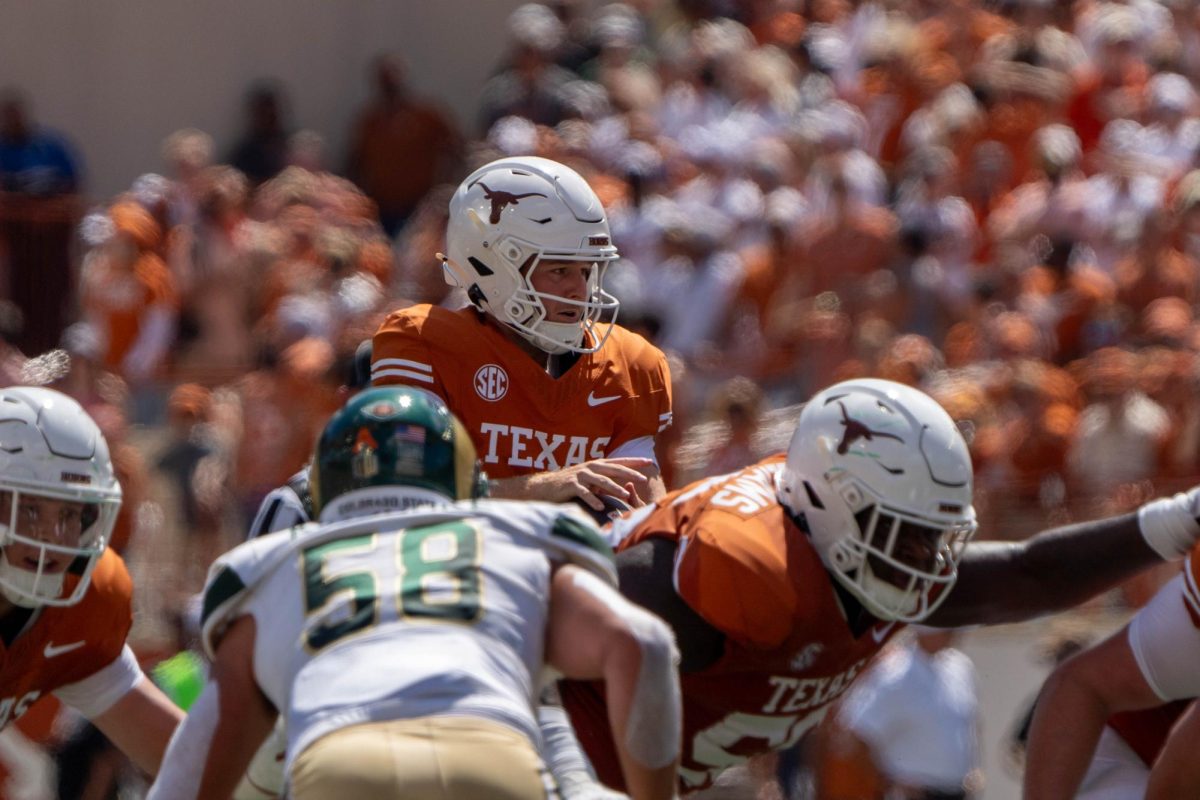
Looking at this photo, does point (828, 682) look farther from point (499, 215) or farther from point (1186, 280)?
point (1186, 280)

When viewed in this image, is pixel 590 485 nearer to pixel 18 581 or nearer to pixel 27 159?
pixel 18 581

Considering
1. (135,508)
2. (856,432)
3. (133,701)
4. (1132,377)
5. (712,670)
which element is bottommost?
(135,508)

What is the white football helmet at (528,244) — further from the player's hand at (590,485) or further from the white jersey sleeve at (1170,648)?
the white jersey sleeve at (1170,648)

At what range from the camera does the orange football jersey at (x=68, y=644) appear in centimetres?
590

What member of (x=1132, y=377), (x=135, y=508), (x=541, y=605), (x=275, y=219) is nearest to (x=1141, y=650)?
(x=541, y=605)

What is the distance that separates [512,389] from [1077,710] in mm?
1747

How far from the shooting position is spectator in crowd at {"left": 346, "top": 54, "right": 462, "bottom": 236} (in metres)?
14.8

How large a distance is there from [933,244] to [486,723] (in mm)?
8193

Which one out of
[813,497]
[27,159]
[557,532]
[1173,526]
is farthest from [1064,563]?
[27,159]

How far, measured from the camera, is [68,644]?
600cm

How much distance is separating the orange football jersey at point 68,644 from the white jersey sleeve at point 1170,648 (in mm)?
2608

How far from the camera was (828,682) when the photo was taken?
218 inches

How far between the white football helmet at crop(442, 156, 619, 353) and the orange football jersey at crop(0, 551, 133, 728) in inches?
50.3

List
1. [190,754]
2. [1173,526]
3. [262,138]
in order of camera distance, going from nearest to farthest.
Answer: [190,754]
[1173,526]
[262,138]
